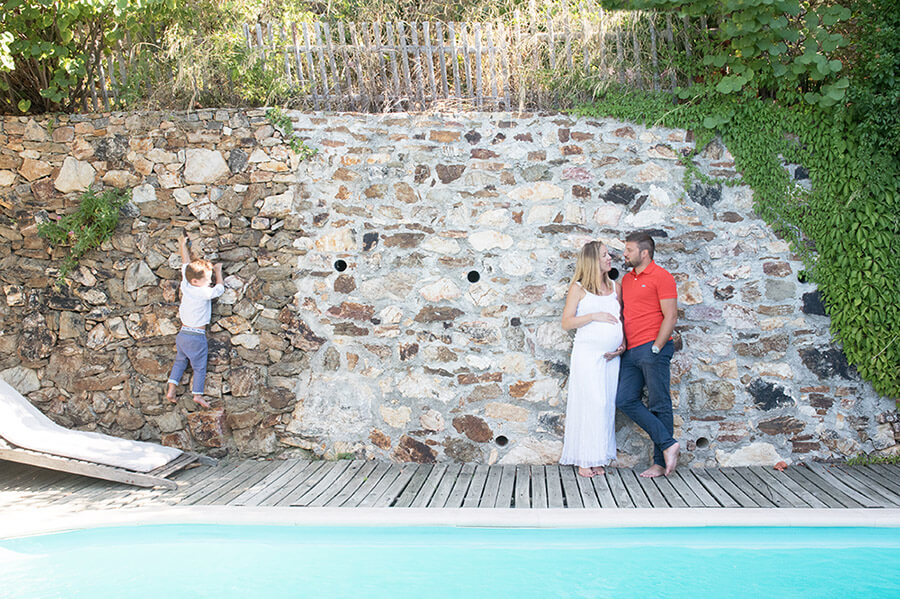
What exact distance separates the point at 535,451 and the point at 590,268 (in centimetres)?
142

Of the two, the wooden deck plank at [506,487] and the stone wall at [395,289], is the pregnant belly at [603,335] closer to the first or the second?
the stone wall at [395,289]

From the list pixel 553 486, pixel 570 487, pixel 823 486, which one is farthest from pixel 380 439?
pixel 823 486

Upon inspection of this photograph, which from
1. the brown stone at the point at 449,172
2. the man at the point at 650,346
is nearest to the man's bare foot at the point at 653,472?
the man at the point at 650,346

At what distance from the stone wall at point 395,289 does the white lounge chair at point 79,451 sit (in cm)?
25

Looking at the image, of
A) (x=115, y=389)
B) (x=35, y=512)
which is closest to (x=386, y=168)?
(x=115, y=389)

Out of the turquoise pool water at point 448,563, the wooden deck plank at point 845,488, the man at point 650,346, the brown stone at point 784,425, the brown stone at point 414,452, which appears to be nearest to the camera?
the turquoise pool water at point 448,563

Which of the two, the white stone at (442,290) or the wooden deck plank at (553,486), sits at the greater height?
the white stone at (442,290)

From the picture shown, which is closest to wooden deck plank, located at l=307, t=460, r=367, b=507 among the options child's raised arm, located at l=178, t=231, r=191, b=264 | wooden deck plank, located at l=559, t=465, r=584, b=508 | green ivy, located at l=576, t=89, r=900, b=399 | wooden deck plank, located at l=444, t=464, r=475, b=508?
wooden deck plank, located at l=444, t=464, r=475, b=508

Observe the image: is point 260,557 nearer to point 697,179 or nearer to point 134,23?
point 697,179

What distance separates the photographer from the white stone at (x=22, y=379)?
5461 mm

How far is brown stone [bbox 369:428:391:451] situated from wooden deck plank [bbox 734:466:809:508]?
2516 millimetres

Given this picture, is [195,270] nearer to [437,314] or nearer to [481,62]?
[437,314]

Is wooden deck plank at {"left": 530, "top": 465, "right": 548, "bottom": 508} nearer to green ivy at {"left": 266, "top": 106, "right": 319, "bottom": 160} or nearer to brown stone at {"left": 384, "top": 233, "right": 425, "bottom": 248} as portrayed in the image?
brown stone at {"left": 384, "top": 233, "right": 425, "bottom": 248}

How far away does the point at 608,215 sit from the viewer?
5094 millimetres
